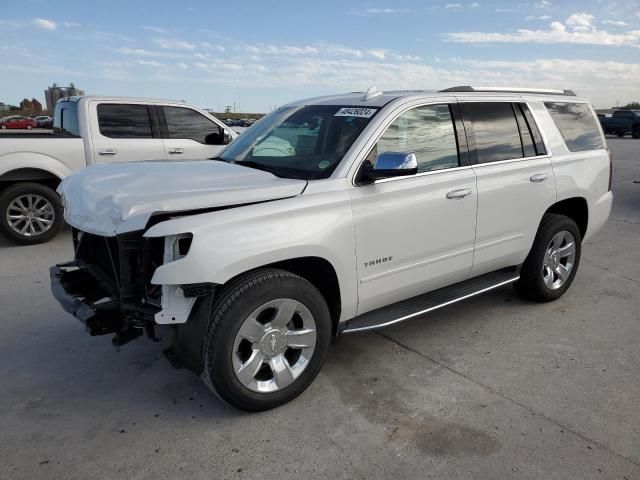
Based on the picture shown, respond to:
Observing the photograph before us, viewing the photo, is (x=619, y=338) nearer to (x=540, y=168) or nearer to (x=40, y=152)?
(x=540, y=168)

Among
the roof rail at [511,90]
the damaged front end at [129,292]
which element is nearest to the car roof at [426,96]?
the roof rail at [511,90]

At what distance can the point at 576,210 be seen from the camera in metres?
5.01

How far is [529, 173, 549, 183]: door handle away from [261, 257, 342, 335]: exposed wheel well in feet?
6.81

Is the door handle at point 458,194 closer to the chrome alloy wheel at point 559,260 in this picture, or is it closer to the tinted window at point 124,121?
the chrome alloy wheel at point 559,260

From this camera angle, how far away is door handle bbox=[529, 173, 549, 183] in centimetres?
433

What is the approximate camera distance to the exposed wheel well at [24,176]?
6.70 metres

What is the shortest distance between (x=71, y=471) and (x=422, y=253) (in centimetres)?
246

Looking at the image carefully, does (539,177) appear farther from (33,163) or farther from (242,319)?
(33,163)

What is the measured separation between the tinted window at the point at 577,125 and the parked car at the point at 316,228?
0.10ft

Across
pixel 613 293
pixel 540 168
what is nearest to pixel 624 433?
pixel 540 168

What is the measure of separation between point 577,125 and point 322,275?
3.13 meters

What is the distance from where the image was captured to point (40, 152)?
22.4 ft

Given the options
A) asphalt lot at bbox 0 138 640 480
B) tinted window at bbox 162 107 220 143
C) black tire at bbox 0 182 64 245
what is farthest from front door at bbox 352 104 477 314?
black tire at bbox 0 182 64 245

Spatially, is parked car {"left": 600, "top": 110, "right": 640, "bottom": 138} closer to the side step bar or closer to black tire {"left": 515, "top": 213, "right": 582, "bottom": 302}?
black tire {"left": 515, "top": 213, "right": 582, "bottom": 302}
